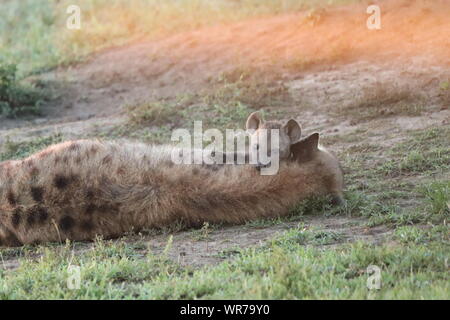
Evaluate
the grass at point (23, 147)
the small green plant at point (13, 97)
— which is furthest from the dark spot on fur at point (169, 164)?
the small green plant at point (13, 97)

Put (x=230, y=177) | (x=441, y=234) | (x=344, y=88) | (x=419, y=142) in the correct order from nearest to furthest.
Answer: (x=441, y=234), (x=230, y=177), (x=419, y=142), (x=344, y=88)

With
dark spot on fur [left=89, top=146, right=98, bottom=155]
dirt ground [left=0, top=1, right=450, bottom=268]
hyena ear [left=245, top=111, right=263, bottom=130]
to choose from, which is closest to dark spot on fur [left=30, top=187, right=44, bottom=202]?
dark spot on fur [left=89, top=146, right=98, bottom=155]

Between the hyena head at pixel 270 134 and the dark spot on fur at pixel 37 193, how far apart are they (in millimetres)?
1431

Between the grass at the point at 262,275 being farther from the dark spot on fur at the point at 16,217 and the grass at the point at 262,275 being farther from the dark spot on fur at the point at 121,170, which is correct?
the dark spot on fur at the point at 121,170

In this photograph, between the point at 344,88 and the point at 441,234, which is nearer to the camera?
the point at 441,234

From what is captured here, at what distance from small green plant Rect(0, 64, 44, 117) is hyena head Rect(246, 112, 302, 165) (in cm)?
425

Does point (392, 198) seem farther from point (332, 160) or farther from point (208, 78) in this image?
point (208, 78)

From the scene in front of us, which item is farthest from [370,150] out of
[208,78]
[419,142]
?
[208,78]

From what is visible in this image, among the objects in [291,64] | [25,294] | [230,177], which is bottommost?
[25,294]

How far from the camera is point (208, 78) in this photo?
9.00 meters

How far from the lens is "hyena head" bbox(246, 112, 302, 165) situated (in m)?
5.22

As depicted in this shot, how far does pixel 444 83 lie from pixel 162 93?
10.7 feet

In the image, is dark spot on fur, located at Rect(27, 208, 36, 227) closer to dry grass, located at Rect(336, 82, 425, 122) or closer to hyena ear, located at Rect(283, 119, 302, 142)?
hyena ear, located at Rect(283, 119, 302, 142)

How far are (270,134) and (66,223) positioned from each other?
1547 mm
